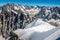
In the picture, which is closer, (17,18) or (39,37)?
(39,37)

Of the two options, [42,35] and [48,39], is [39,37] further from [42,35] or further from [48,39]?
[48,39]

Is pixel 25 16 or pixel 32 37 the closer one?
pixel 32 37

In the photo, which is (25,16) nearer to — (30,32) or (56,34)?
(30,32)

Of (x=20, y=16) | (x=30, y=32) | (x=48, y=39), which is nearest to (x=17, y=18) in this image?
(x=20, y=16)

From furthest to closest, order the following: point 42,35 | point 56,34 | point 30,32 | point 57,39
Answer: point 30,32
point 42,35
point 56,34
point 57,39

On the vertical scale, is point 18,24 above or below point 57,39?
below

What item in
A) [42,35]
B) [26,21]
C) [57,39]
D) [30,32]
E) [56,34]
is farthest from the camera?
[26,21]

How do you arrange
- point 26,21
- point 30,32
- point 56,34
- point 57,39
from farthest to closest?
point 26,21 < point 30,32 < point 56,34 < point 57,39

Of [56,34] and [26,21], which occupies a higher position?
[56,34]

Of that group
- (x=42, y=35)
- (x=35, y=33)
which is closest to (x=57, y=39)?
(x=42, y=35)
